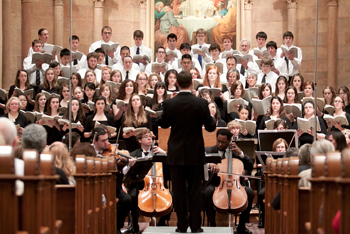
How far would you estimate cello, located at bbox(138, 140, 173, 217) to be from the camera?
6.09m

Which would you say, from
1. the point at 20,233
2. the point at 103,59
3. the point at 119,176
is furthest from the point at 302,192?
the point at 103,59

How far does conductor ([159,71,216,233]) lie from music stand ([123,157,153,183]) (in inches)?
25.5

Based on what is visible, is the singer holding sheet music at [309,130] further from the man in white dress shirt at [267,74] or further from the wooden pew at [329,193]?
the wooden pew at [329,193]

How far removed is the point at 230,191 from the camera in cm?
609

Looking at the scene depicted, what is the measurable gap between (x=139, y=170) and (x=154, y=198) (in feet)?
1.88

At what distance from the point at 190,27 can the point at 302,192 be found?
988cm

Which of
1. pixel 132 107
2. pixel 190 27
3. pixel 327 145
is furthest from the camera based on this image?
pixel 190 27

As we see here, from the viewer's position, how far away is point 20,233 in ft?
7.95

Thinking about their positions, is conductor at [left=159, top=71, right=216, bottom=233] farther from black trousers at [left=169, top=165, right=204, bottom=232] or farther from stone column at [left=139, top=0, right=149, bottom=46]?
stone column at [left=139, top=0, right=149, bottom=46]

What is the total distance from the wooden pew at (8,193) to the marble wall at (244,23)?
9.80 metres

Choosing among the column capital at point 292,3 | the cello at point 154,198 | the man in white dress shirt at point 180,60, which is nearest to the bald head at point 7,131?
the cello at point 154,198

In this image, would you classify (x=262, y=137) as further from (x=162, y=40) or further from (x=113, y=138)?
(x=162, y=40)

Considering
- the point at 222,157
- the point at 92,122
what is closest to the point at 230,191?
the point at 222,157

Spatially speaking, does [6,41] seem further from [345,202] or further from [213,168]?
[345,202]
